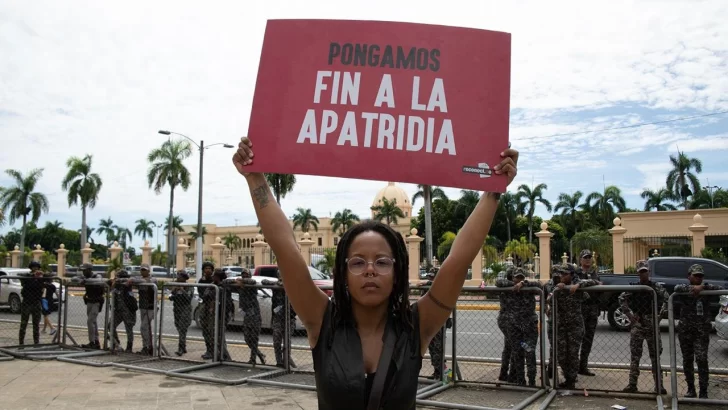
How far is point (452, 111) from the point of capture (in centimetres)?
259

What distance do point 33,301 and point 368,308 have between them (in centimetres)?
1129

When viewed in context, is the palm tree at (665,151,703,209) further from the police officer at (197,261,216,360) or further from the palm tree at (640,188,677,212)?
the police officer at (197,261,216,360)

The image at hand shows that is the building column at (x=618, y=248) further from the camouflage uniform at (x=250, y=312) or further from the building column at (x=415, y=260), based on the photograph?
the camouflage uniform at (x=250, y=312)

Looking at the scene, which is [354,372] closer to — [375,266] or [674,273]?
[375,266]

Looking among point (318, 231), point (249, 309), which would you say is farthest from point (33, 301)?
point (318, 231)

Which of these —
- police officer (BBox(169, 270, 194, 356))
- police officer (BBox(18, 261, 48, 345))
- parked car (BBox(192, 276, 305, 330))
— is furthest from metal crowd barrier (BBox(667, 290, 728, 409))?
police officer (BBox(18, 261, 48, 345))

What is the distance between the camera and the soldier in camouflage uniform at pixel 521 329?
7.67 meters

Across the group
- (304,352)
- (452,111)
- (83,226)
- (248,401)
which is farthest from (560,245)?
(452,111)

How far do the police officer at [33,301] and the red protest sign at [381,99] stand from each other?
1062 cm

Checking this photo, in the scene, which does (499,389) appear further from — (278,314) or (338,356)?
(338,356)

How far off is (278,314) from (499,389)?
3524 mm

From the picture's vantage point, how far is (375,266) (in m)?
2.00

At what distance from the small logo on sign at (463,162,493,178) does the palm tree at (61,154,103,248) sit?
153ft

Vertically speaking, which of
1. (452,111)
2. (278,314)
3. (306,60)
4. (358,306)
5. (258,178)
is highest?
(306,60)
